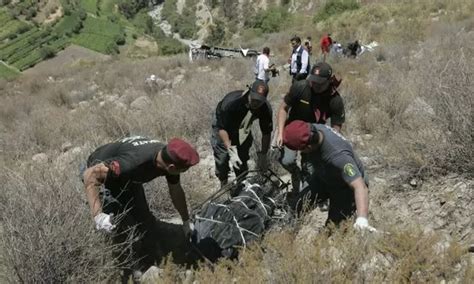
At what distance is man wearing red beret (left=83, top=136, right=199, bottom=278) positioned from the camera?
3090 mm

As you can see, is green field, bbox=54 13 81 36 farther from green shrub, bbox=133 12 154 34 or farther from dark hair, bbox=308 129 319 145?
dark hair, bbox=308 129 319 145

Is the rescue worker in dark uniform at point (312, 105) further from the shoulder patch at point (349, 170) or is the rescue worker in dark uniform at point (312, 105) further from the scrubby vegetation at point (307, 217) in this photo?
the shoulder patch at point (349, 170)

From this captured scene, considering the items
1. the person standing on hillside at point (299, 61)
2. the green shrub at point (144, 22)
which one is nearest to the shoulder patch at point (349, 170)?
the person standing on hillside at point (299, 61)

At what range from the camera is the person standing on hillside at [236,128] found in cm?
434

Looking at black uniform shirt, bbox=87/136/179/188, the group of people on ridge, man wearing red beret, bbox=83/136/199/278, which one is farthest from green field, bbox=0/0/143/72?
black uniform shirt, bbox=87/136/179/188

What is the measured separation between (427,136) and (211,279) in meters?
2.52

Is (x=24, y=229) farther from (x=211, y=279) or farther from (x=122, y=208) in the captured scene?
(x=211, y=279)

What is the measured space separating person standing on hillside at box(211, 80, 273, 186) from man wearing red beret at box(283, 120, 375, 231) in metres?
0.97

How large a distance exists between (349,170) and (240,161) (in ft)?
5.04

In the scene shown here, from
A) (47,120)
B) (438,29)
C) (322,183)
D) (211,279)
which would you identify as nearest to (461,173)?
(322,183)

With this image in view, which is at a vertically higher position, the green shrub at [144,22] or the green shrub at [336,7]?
the green shrub at [336,7]

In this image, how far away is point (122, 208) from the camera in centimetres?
361

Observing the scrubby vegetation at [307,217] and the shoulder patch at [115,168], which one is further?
the shoulder patch at [115,168]

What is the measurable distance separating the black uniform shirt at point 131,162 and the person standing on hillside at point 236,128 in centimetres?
107
